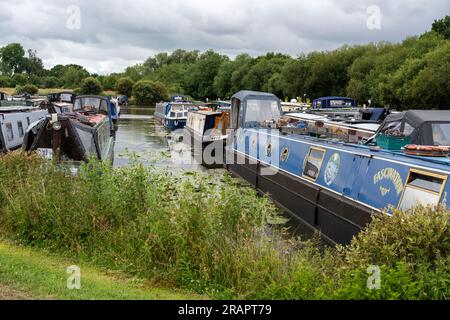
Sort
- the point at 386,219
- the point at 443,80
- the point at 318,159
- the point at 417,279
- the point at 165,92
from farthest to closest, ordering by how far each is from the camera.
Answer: the point at 165,92 < the point at 443,80 < the point at 318,159 < the point at 386,219 < the point at 417,279

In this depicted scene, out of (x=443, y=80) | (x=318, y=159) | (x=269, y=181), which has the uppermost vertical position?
(x=443, y=80)

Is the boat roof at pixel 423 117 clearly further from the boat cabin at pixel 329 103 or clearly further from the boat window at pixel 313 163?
the boat cabin at pixel 329 103

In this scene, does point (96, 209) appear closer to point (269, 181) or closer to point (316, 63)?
point (269, 181)

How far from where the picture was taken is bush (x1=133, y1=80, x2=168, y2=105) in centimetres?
8181

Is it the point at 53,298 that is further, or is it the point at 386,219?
the point at 386,219

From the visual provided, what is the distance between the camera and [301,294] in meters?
4.62

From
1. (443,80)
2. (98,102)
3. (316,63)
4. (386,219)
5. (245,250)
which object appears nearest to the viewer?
(386,219)

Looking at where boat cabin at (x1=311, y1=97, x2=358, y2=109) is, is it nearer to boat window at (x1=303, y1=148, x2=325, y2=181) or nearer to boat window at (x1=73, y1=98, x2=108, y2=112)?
boat window at (x1=73, y1=98, x2=108, y2=112)

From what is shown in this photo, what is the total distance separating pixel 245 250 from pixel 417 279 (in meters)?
1.90

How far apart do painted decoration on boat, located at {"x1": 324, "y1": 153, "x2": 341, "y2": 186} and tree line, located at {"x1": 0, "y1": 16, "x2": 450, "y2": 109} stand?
23402mm

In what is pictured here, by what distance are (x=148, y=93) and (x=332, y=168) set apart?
74.0 m

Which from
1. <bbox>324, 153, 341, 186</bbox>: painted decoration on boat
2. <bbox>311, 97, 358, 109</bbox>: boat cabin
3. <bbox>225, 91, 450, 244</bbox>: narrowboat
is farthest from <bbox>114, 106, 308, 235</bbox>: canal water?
<bbox>311, 97, 358, 109</bbox>: boat cabin

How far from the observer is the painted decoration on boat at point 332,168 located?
9.81 meters

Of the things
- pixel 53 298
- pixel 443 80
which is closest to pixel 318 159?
pixel 53 298
